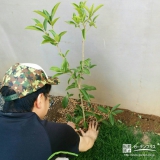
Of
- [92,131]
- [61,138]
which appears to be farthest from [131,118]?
[61,138]

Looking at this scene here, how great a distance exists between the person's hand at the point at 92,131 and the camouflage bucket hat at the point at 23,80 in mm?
645

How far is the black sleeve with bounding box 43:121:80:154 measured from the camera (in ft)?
3.31

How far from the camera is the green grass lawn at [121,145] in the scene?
1572 millimetres

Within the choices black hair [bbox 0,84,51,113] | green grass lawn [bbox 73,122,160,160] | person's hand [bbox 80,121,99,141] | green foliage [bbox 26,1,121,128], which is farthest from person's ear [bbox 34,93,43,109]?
green grass lawn [bbox 73,122,160,160]

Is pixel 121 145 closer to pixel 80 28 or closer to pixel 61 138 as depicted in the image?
pixel 61 138

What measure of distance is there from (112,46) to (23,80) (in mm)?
669

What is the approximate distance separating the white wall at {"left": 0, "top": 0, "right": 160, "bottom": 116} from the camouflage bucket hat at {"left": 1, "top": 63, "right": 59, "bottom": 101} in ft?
1.71

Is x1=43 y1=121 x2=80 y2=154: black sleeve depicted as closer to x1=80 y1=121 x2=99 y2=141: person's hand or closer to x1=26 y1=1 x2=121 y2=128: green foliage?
x1=26 y1=1 x2=121 y2=128: green foliage

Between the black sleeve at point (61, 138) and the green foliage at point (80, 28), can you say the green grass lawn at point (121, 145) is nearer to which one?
the green foliage at point (80, 28)

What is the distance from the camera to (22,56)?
6.18 ft

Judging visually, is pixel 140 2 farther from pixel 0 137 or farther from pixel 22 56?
pixel 22 56

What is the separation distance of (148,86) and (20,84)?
3.12ft

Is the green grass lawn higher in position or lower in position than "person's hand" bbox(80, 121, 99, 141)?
lower

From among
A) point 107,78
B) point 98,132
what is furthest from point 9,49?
point 98,132
